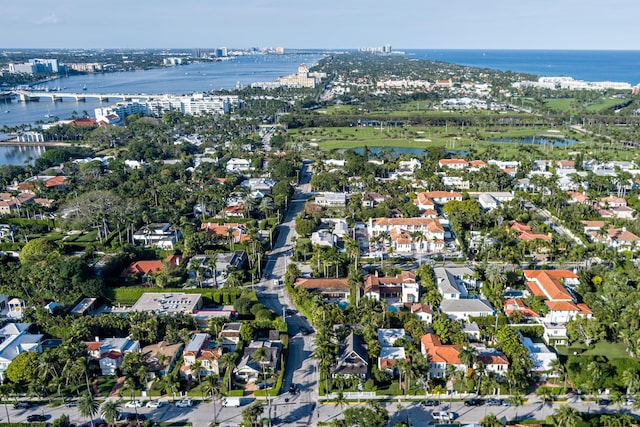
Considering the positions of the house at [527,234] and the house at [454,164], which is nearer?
the house at [527,234]

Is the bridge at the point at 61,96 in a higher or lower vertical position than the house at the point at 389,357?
higher

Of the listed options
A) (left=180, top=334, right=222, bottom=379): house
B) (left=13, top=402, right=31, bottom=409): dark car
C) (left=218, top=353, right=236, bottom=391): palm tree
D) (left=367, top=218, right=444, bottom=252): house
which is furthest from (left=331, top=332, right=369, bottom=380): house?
(left=367, top=218, right=444, bottom=252): house

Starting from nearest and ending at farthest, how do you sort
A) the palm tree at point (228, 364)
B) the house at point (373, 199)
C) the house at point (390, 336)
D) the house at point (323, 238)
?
the palm tree at point (228, 364), the house at point (390, 336), the house at point (323, 238), the house at point (373, 199)

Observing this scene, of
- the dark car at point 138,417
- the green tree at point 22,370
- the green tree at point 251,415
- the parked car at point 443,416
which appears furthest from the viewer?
the green tree at point 22,370

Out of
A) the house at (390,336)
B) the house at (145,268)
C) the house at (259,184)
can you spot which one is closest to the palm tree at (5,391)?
the house at (145,268)

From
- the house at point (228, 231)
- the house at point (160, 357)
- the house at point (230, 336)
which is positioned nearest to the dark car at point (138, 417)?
the house at point (160, 357)

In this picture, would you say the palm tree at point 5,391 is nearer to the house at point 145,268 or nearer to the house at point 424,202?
the house at point 145,268

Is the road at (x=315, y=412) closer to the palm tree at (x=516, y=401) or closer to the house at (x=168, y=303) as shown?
the palm tree at (x=516, y=401)

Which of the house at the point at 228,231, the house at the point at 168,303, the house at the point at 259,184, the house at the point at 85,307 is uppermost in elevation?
the house at the point at 259,184

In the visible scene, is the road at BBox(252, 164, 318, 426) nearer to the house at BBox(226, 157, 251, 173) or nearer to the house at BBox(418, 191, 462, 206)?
the house at BBox(418, 191, 462, 206)
